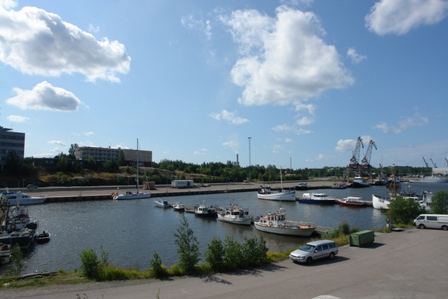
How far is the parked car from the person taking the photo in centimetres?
2081

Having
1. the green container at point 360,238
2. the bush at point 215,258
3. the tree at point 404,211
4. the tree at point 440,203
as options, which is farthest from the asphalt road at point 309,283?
the tree at point 440,203

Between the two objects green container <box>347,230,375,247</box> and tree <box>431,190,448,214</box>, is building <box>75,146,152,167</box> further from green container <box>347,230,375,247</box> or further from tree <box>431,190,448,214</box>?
green container <box>347,230,375,247</box>

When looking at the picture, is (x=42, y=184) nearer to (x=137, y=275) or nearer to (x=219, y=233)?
(x=219, y=233)

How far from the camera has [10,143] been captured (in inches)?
4636

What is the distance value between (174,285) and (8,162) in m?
116

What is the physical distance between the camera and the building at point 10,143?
378 ft

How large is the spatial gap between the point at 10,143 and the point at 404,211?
415ft

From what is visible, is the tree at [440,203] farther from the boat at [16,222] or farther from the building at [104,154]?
the building at [104,154]

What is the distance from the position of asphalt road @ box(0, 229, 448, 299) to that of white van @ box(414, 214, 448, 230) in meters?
12.2

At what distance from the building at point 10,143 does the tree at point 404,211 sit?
395ft

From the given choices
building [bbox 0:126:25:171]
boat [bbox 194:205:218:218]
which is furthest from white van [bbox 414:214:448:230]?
building [bbox 0:126:25:171]

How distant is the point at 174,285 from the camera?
54.7 feet

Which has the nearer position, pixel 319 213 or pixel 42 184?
pixel 319 213

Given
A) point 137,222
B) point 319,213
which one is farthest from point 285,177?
point 137,222
